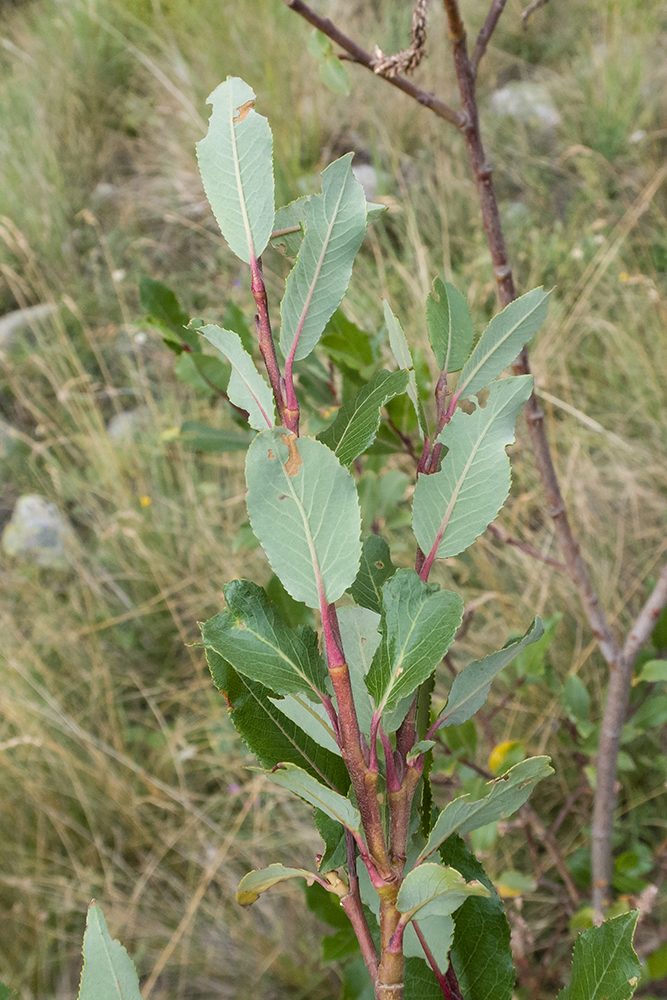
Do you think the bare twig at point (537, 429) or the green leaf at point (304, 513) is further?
the bare twig at point (537, 429)

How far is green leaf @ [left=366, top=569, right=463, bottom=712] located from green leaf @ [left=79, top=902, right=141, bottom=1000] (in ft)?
0.37

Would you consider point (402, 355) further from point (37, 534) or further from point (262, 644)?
point (37, 534)

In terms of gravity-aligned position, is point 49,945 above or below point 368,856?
below

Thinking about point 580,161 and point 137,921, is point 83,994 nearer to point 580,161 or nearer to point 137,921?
point 137,921

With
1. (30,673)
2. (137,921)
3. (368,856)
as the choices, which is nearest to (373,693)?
(368,856)

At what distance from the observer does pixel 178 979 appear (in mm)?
1301

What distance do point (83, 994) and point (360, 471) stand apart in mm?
633

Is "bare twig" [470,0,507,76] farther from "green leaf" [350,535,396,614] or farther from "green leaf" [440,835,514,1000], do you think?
"green leaf" [440,835,514,1000]

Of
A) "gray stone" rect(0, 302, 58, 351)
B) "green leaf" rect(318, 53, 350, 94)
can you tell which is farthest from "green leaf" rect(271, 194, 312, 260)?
"gray stone" rect(0, 302, 58, 351)

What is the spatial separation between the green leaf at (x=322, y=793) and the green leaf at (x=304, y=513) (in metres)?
0.05

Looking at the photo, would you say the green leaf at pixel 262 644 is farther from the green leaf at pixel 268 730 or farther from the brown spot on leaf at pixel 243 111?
the brown spot on leaf at pixel 243 111

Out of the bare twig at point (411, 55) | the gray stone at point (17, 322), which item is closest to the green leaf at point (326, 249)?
the bare twig at point (411, 55)

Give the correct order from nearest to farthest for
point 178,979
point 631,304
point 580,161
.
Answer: point 178,979, point 631,304, point 580,161

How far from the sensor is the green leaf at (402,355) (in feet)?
0.88
